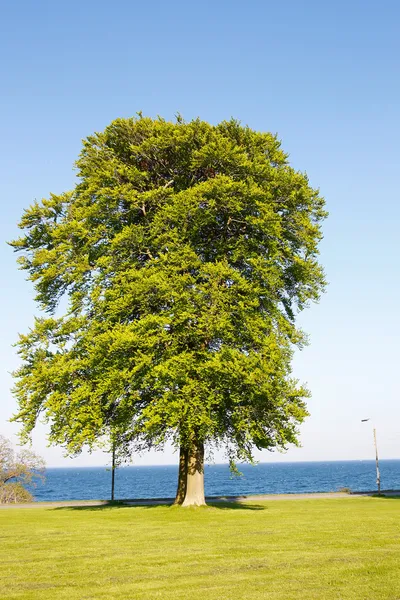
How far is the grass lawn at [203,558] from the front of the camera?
A: 37.4 feet

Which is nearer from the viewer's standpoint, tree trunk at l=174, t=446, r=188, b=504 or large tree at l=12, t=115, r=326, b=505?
large tree at l=12, t=115, r=326, b=505

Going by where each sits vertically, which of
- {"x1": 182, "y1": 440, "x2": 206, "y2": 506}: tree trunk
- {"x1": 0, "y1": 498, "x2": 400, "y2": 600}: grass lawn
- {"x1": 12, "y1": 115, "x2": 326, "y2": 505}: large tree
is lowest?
{"x1": 0, "y1": 498, "x2": 400, "y2": 600}: grass lawn

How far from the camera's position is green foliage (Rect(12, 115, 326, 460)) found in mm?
26969

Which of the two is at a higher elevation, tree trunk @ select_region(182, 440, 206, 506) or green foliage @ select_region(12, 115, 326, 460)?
green foliage @ select_region(12, 115, 326, 460)

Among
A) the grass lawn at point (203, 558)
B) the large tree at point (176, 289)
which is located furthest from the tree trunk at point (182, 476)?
the grass lawn at point (203, 558)

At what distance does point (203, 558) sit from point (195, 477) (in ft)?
49.5

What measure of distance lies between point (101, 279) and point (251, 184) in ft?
26.3

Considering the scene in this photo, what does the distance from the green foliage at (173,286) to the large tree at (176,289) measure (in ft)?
0.23

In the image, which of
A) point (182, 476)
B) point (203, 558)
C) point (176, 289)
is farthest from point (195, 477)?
point (203, 558)

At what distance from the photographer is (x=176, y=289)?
27656 millimetres

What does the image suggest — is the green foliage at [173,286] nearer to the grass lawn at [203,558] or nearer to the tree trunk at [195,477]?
the tree trunk at [195,477]

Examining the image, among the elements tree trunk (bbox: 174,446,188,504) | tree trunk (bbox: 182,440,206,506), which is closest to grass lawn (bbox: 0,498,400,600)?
tree trunk (bbox: 182,440,206,506)

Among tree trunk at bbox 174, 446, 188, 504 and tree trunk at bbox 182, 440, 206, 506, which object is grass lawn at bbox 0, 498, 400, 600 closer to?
tree trunk at bbox 182, 440, 206, 506

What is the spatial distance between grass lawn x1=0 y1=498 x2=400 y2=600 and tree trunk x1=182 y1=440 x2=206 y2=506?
3945 millimetres
